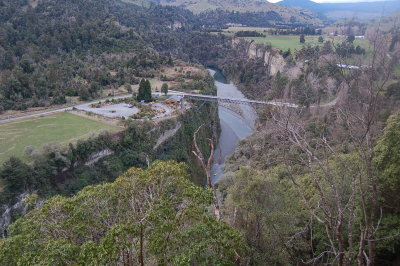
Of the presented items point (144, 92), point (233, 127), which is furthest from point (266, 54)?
point (144, 92)

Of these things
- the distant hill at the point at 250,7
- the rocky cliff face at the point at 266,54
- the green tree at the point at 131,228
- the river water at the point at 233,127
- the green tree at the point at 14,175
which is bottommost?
the river water at the point at 233,127

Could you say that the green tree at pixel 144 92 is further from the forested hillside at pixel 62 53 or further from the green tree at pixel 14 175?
the green tree at pixel 14 175

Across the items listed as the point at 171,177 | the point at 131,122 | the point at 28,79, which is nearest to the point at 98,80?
the point at 28,79

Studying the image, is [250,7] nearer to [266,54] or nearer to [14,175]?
[266,54]

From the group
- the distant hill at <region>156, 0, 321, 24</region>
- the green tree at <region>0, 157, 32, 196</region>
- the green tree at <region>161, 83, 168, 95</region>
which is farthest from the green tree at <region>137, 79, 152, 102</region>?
the distant hill at <region>156, 0, 321, 24</region>

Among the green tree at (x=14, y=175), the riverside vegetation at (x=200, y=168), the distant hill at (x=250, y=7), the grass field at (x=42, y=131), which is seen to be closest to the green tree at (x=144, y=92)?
the riverside vegetation at (x=200, y=168)

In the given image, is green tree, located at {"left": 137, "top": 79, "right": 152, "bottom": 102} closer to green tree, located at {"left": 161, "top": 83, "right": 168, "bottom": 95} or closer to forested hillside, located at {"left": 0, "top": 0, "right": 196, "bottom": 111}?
green tree, located at {"left": 161, "top": 83, "right": 168, "bottom": 95}

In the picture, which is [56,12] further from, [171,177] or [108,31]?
[171,177]
